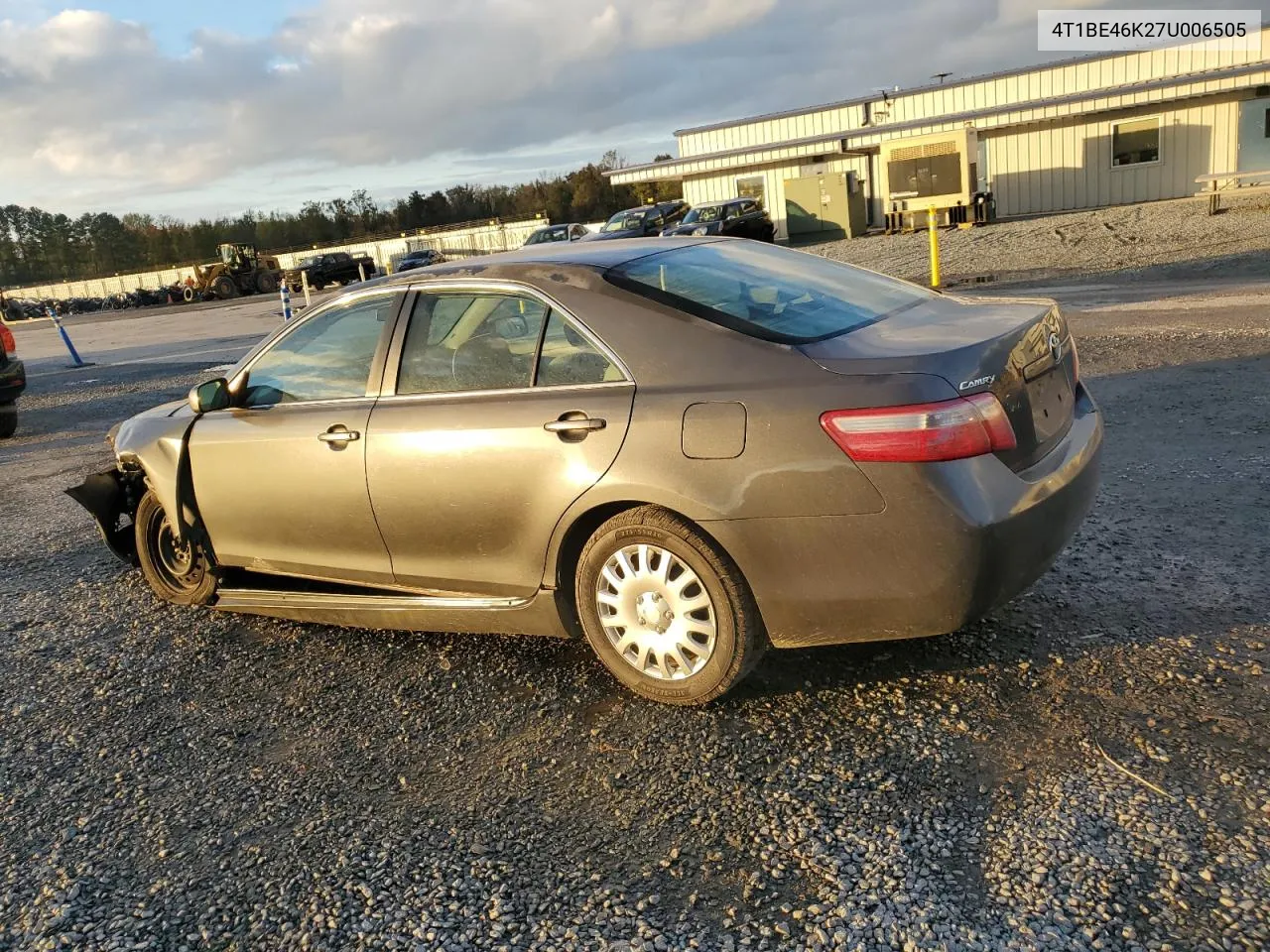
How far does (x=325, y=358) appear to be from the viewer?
14.0ft

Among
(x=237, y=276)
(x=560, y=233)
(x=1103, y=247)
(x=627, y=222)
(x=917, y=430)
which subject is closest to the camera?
(x=917, y=430)

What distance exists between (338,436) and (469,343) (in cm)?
68

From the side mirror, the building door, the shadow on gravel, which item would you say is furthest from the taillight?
the building door

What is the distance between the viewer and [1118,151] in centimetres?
2995

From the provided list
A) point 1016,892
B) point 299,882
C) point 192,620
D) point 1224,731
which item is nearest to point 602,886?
point 299,882

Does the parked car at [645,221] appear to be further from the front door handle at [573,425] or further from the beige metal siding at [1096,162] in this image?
the front door handle at [573,425]

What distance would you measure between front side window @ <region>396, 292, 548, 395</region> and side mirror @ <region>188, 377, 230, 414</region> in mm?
1027

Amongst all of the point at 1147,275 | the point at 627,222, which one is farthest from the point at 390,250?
the point at 1147,275

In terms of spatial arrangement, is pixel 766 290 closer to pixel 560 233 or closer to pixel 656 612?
pixel 656 612

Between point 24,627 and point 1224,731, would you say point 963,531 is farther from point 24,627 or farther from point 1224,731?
point 24,627

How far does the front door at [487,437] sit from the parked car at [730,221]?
81.3 feet

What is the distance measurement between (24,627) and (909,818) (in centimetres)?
437

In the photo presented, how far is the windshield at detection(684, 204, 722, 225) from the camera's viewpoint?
29547 mm

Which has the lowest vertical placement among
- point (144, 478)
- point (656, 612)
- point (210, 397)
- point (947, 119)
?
point (656, 612)
